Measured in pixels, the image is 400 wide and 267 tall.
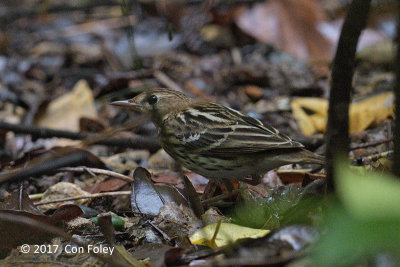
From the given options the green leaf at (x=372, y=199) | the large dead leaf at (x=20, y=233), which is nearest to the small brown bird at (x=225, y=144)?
the large dead leaf at (x=20, y=233)

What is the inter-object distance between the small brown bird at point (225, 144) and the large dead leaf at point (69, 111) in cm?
255

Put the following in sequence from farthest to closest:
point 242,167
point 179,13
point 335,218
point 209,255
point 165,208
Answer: point 179,13
point 242,167
point 165,208
point 209,255
point 335,218

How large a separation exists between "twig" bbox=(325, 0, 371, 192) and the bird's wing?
1623 millimetres

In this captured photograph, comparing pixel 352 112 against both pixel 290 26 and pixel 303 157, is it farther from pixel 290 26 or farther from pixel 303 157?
pixel 290 26

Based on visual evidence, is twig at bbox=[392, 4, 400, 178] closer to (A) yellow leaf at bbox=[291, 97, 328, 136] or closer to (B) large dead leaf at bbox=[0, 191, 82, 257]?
(B) large dead leaf at bbox=[0, 191, 82, 257]

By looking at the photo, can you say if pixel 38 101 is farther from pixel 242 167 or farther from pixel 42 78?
pixel 242 167

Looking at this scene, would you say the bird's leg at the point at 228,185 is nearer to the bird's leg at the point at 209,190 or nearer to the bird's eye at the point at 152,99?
the bird's leg at the point at 209,190

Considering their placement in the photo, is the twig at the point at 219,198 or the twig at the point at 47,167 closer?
the twig at the point at 47,167

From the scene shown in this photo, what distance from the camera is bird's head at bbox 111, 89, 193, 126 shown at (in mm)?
4812

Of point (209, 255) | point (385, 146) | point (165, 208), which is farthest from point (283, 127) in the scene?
point (209, 255)

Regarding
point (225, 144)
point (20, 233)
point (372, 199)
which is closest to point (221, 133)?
point (225, 144)

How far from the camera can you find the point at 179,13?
977cm

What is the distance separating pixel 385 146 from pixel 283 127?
181 centimetres

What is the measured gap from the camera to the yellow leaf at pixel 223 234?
10.3 feet
